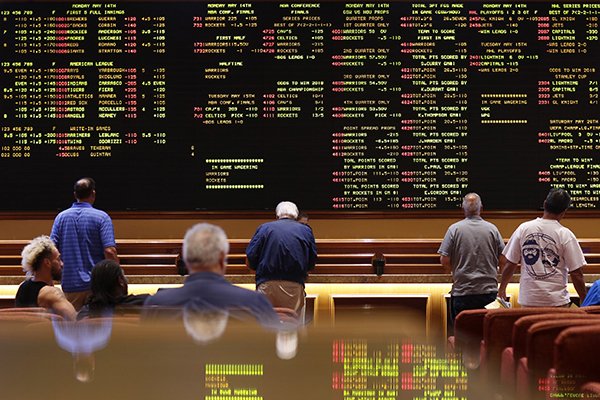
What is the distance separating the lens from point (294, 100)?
21.8 ft

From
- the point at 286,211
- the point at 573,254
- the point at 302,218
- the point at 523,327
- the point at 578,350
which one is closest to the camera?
the point at 578,350

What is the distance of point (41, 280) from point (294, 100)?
11.8 ft

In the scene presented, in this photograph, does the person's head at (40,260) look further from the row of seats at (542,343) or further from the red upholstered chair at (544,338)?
the red upholstered chair at (544,338)

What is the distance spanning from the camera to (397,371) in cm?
81

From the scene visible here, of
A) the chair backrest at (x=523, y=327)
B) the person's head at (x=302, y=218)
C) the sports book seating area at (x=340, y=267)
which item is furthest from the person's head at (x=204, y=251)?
the person's head at (x=302, y=218)

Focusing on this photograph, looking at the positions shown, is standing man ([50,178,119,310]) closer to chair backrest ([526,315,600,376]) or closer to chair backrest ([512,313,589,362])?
chair backrest ([512,313,589,362])

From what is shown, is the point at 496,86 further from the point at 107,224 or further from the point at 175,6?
the point at 107,224

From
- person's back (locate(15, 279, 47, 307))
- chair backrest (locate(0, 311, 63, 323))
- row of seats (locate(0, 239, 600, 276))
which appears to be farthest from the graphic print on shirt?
chair backrest (locate(0, 311, 63, 323))

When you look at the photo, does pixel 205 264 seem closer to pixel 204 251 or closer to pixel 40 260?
pixel 204 251

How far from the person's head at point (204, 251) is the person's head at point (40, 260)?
1999 millimetres

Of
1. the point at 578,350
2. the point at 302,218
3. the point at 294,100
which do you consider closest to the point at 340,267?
the point at 302,218

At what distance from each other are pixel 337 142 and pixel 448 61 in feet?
4.16

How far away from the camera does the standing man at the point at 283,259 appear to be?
455 centimetres

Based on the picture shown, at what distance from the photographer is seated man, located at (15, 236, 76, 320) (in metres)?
3.29
